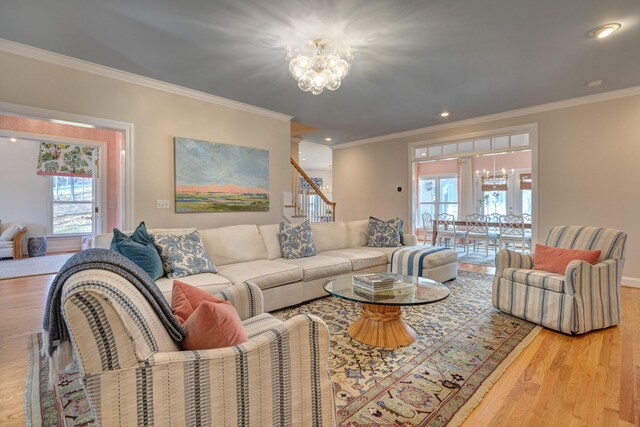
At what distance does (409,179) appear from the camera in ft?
20.1

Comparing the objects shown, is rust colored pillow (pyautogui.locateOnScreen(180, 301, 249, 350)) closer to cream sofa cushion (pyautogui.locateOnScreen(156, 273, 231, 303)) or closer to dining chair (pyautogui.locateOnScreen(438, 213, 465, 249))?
cream sofa cushion (pyautogui.locateOnScreen(156, 273, 231, 303))

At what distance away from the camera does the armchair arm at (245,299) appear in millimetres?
1799

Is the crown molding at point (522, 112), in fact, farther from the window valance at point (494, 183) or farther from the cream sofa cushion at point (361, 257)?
the window valance at point (494, 183)

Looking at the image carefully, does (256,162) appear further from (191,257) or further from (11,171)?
(11,171)

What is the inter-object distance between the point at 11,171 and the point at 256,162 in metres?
5.66

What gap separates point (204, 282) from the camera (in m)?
2.50

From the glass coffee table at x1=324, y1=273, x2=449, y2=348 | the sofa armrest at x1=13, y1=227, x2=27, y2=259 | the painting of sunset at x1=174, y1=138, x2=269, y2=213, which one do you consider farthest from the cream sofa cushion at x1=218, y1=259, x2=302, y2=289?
the sofa armrest at x1=13, y1=227, x2=27, y2=259

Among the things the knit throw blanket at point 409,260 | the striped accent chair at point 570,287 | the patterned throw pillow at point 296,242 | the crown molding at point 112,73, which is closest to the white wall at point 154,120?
the crown molding at point 112,73

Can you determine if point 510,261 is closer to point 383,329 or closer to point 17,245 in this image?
point 383,329

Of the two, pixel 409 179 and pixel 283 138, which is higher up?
pixel 283 138

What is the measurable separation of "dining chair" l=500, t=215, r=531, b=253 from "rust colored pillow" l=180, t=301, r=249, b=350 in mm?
5932

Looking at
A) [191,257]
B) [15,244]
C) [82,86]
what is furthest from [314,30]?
[15,244]

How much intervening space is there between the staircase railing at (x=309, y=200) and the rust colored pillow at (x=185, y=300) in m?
3.87

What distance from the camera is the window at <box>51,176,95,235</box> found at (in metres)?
6.70
